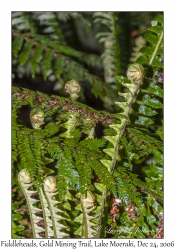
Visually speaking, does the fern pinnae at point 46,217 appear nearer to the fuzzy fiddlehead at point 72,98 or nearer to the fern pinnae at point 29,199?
the fern pinnae at point 29,199

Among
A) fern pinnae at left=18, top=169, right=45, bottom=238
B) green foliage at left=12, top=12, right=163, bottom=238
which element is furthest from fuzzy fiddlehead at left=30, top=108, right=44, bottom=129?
fern pinnae at left=18, top=169, right=45, bottom=238

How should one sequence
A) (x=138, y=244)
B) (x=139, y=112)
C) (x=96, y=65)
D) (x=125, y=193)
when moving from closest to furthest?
Result: (x=125, y=193), (x=138, y=244), (x=139, y=112), (x=96, y=65)

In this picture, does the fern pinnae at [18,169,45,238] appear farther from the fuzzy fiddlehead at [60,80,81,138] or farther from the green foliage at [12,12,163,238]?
the fuzzy fiddlehead at [60,80,81,138]

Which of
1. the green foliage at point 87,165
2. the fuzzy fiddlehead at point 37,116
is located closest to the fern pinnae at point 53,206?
the green foliage at point 87,165

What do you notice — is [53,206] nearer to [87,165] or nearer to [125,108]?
[87,165]
